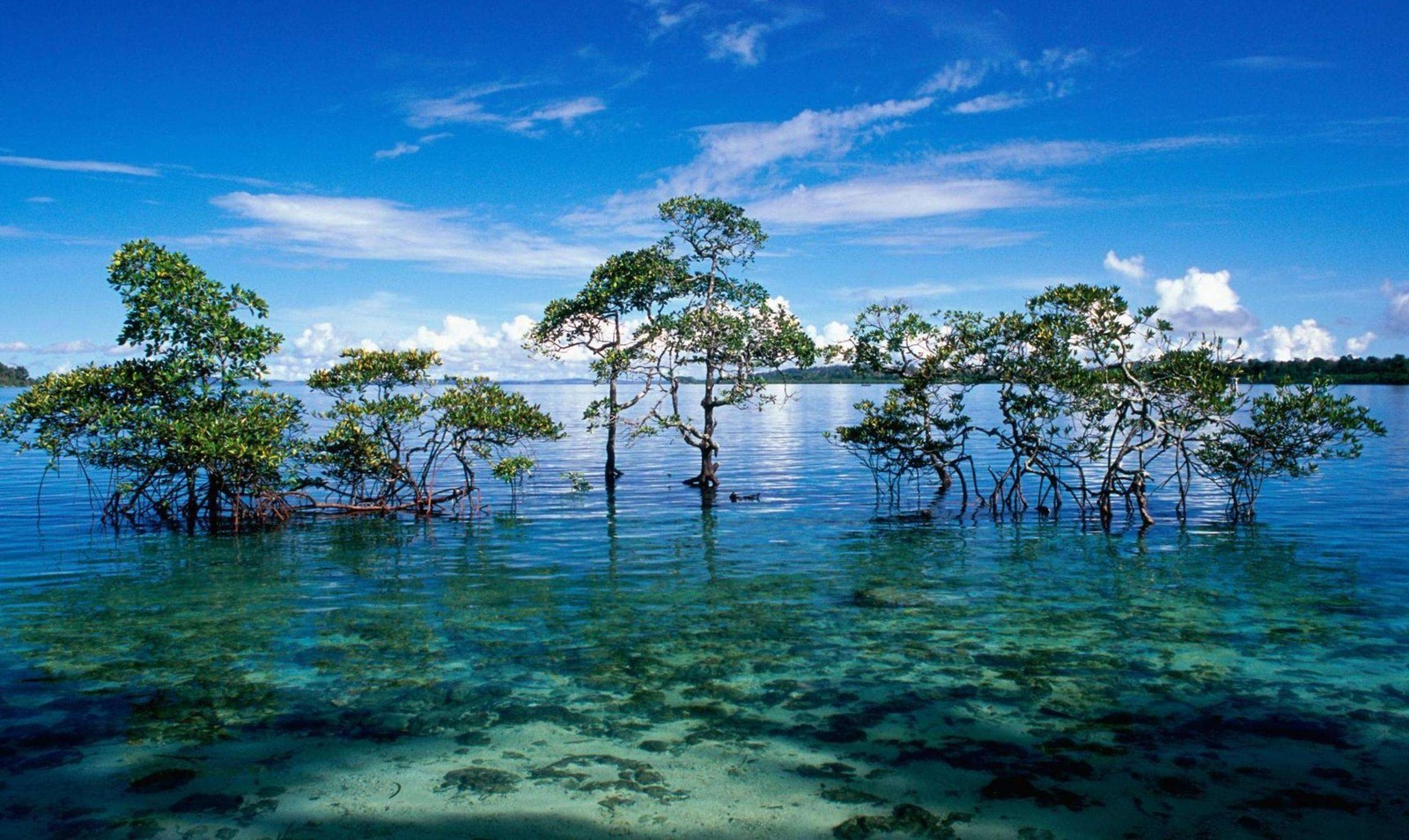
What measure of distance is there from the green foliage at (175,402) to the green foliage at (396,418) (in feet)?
5.56

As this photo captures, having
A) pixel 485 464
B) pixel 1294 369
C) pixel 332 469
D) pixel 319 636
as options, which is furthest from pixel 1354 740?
pixel 1294 369

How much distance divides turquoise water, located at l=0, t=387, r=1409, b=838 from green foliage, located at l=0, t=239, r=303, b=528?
2685 mm

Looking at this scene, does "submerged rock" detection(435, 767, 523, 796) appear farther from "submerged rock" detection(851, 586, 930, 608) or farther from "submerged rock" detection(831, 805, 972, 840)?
"submerged rock" detection(851, 586, 930, 608)

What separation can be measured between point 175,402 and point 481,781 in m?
21.0

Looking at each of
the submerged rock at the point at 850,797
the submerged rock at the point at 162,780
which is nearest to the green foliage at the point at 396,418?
the submerged rock at the point at 162,780

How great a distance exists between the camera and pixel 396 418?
26422 millimetres

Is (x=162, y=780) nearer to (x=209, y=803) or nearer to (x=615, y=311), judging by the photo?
(x=209, y=803)

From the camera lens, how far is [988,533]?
25.2m

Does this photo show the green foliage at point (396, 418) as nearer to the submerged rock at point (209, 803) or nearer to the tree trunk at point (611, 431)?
the tree trunk at point (611, 431)

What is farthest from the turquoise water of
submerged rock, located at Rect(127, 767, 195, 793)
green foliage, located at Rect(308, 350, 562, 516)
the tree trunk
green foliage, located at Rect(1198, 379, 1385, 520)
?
the tree trunk

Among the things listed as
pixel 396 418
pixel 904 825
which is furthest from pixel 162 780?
pixel 396 418

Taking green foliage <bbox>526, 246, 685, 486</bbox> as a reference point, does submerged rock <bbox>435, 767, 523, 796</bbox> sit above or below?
below

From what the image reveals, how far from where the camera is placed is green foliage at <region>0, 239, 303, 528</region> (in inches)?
911

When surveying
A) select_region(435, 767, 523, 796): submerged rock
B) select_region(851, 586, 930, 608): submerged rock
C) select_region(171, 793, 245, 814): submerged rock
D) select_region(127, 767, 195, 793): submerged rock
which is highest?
select_region(851, 586, 930, 608): submerged rock
